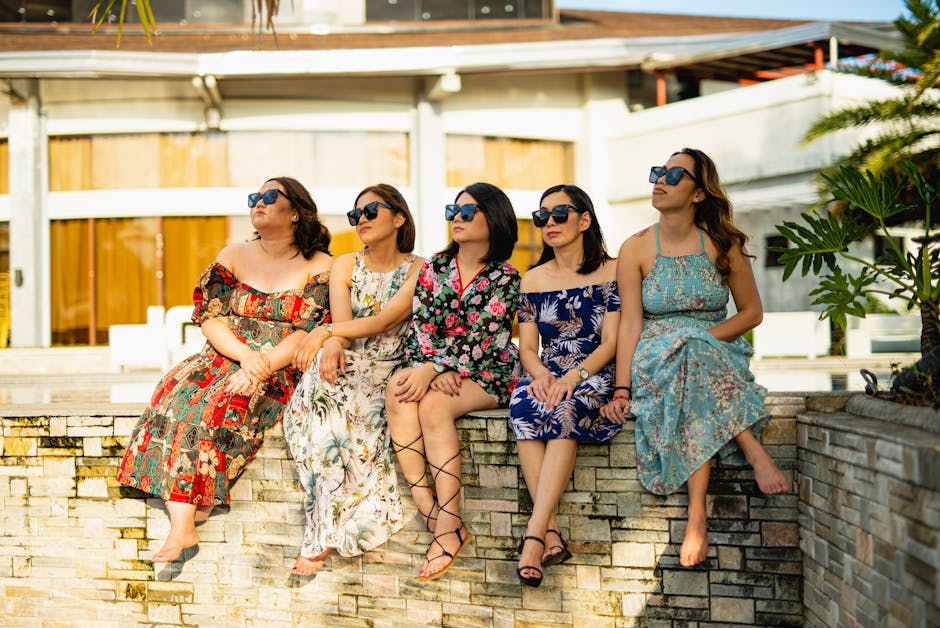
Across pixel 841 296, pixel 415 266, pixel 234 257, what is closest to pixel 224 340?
pixel 234 257

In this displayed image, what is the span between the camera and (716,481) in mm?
4348

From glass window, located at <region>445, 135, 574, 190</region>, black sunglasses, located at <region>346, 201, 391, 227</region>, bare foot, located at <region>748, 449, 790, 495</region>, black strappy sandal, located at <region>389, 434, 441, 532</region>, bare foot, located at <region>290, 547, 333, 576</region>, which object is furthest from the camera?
glass window, located at <region>445, 135, 574, 190</region>

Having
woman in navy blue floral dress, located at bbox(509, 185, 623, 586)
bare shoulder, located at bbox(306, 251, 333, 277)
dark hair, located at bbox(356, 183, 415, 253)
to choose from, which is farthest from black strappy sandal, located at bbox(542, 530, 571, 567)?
bare shoulder, located at bbox(306, 251, 333, 277)

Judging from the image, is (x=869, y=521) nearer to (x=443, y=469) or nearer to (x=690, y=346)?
(x=690, y=346)

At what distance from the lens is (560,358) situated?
471 centimetres

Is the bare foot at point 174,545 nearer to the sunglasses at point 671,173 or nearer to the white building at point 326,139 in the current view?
the sunglasses at point 671,173

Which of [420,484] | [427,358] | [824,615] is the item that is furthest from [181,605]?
[824,615]

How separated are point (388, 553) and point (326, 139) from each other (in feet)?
48.9

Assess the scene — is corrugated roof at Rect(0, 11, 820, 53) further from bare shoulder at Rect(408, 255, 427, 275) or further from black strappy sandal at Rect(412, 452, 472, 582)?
black strappy sandal at Rect(412, 452, 472, 582)

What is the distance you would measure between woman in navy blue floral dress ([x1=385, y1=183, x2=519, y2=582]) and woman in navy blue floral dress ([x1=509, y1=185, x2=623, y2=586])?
15 centimetres

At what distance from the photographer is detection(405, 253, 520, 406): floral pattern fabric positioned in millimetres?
4754

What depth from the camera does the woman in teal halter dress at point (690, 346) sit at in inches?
167

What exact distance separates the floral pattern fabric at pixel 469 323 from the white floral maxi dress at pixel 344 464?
1.22 ft

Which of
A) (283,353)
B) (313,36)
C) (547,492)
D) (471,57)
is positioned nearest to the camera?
(547,492)
